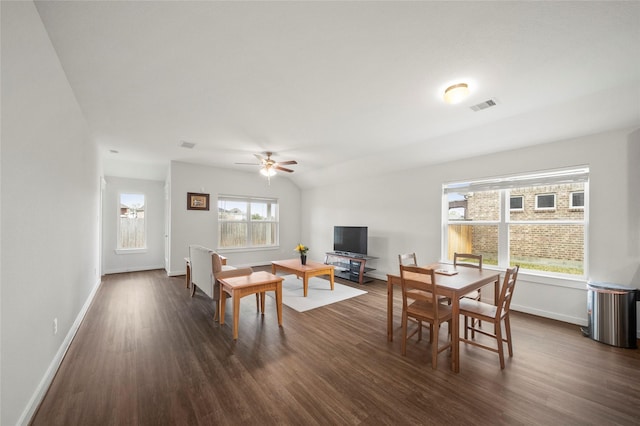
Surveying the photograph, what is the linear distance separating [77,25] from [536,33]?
11.1ft

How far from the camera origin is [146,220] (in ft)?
22.7

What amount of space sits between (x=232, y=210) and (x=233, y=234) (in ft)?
2.24

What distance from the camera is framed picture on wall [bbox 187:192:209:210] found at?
6.29 m

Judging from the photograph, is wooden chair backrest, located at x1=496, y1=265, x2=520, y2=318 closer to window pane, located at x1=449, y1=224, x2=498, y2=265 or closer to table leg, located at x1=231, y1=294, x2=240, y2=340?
window pane, located at x1=449, y1=224, x2=498, y2=265

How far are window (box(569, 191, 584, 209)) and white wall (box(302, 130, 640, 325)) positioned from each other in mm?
216

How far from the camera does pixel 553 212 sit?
12.2 ft

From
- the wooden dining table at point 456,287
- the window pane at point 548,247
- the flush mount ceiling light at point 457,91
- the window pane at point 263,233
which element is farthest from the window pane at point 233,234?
the window pane at point 548,247

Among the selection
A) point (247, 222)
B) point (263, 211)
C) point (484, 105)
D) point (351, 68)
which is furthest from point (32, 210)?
point (263, 211)

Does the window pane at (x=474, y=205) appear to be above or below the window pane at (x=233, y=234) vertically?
above

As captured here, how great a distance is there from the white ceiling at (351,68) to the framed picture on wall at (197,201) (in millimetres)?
2234

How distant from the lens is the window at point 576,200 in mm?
3516

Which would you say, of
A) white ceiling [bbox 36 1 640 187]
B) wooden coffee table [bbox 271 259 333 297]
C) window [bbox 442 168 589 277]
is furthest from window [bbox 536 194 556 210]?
wooden coffee table [bbox 271 259 333 297]

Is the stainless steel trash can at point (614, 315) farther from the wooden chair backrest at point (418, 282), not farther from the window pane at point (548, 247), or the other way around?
the wooden chair backrest at point (418, 282)

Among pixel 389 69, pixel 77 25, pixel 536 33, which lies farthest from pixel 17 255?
pixel 536 33
